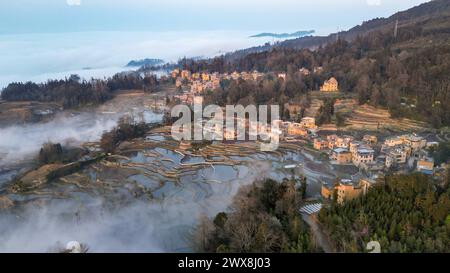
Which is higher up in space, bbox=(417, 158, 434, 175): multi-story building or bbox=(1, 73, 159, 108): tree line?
bbox=(1, 73, 159, 108): tree line

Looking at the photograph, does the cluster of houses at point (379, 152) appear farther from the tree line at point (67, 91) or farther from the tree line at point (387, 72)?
the tree line at point (67, 91)

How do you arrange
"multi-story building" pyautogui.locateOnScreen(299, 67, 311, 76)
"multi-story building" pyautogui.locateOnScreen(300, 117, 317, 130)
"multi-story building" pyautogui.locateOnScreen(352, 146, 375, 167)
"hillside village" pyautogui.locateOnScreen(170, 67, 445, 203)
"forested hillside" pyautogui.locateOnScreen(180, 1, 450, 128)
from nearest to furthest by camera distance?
"hillside village" pyautogui.locateOnScreen(170, 67, 445, 203) → "multi-story building" pyautogui.locateOnScreen(352, 146, 375, 167) → "multi-story building" pyautogui.locateOnScreen(300, 117, 317, 130) → "forested hillside" pyautogui.locateOnScreen(180, 1, 450, 128) → "multi-story building" pyautogui.locateOnScreen(299, 67, 311, 76)

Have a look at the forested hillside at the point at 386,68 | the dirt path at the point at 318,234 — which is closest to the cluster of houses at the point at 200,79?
the forested hillside at the point at 386,68

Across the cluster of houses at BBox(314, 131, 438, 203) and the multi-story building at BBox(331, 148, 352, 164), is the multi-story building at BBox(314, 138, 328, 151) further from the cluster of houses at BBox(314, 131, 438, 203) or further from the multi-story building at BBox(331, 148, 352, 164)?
the multi-story building at BBox(331, 148, 352, 164)

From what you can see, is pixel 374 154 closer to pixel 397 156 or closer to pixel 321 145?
pixel 397 156

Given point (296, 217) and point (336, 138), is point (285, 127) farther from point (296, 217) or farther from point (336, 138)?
point (296, 217)

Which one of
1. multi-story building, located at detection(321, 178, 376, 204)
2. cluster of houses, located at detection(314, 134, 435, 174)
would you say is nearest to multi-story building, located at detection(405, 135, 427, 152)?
cluster of houses, located at detection(314, 134, 435, 174)

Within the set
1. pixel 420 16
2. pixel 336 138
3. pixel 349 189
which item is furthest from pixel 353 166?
pixel 420 16

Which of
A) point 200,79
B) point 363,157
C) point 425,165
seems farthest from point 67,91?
point 425,165

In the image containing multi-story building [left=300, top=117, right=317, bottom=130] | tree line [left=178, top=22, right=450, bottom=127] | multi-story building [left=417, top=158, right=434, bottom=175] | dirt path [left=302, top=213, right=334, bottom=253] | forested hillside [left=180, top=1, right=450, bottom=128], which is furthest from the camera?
forested hillside [left=180, top=1, right=450, bottom=128]

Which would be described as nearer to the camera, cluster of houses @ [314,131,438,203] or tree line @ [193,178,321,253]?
tree line @ [193,178,321,253]
